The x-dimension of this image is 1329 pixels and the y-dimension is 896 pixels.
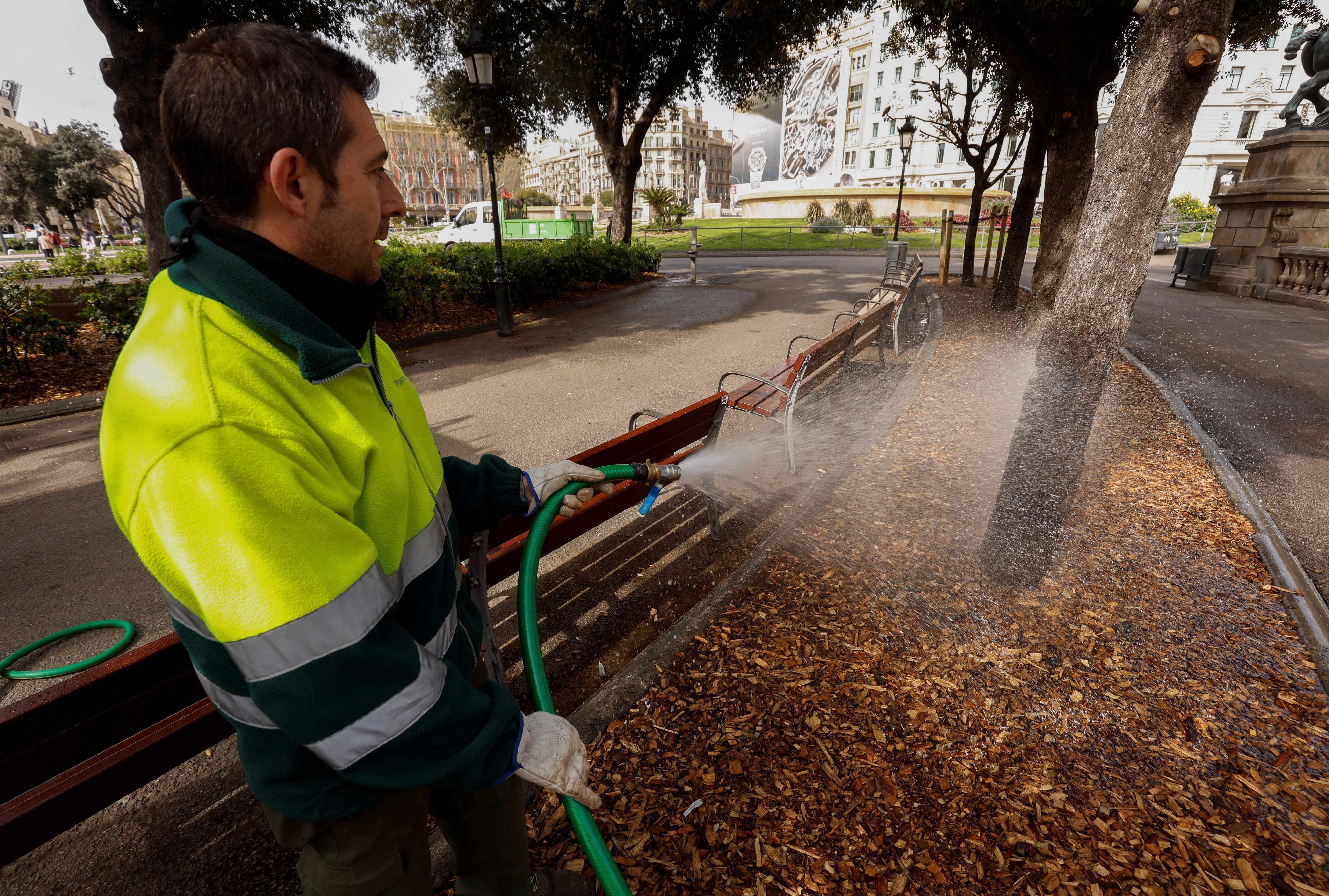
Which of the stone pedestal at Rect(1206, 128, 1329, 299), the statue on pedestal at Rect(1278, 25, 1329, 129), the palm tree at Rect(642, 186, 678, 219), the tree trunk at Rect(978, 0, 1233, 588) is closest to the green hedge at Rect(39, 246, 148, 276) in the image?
the tree trunk at Rect(978, 0, 1233, 588)

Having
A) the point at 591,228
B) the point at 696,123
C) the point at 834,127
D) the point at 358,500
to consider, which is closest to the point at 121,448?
the point at 358,500

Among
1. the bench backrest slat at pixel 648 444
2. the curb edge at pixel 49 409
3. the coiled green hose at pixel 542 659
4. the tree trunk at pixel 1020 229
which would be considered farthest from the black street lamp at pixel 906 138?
the coiled green hose at pixel 542 659

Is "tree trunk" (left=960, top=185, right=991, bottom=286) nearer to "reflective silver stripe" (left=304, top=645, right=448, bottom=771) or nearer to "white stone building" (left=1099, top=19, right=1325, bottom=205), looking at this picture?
"reflective silver stripe" (left=304, top=645, right=448, bottom=771)

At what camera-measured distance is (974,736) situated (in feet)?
8.54

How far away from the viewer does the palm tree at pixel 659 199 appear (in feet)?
144

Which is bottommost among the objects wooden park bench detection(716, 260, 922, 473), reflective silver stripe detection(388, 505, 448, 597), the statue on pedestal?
wooden park bench detection(716, 260, 922, 473)

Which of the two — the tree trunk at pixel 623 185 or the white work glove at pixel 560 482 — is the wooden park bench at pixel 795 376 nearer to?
the white work glove at pixel 560 482

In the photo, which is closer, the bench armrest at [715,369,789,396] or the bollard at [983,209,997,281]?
the bench armrest at [715,369,789,396]

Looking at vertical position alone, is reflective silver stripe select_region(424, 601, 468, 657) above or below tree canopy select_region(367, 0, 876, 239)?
below

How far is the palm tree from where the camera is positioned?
144 feet

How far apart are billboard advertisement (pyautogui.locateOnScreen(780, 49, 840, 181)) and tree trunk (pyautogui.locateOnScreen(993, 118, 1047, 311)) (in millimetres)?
73507

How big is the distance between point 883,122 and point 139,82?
3145 inches

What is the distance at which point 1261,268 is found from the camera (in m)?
15.4

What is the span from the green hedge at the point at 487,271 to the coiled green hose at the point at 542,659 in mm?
9351
